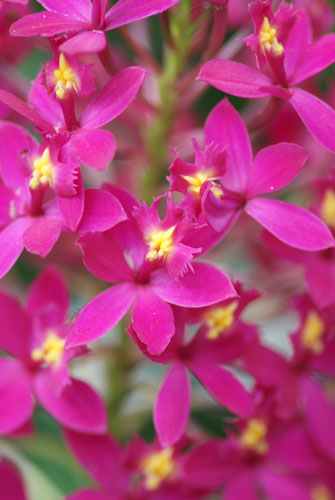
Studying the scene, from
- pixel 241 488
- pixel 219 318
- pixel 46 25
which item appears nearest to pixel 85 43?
pixel 46 25

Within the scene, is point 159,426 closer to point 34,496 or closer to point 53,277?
point 53,277

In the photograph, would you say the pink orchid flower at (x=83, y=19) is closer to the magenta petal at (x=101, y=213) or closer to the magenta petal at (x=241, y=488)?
the magenta petal at (x=101, y=213)

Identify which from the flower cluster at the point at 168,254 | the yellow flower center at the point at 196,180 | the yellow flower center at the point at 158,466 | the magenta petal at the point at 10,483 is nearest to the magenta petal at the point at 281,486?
the flower cluster at the point at 168,254

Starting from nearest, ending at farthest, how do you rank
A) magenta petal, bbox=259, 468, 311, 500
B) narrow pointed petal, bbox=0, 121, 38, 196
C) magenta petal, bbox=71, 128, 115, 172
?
magenta petal, bbox=71, 128, 115, 172 → narrow pointed petal, bbox=0, 121, 38, 196 → magenta petal, bbox=259, 468, 311, 500

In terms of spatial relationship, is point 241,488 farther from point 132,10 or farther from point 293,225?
point 132,10

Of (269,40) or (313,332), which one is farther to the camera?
(313,332)

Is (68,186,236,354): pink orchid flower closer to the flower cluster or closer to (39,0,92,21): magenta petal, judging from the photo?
the flower cluster

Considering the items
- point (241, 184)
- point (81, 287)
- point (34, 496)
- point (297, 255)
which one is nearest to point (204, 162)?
point (241, 184)

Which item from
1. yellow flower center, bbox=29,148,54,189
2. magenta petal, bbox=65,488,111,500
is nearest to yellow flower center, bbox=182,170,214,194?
yellow flower center, bbox=29,148,54,189
